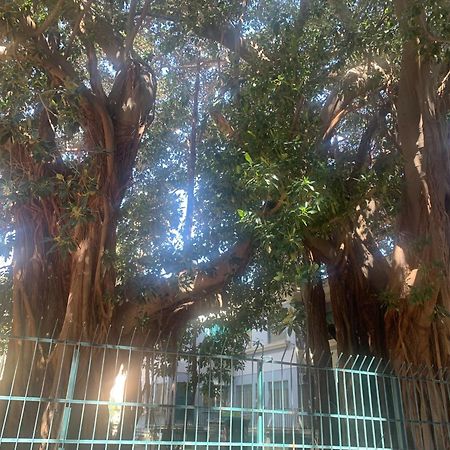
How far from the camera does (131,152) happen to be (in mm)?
6312

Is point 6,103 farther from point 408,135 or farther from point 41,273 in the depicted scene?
point 408,135

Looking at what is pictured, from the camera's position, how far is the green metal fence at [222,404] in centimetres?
431

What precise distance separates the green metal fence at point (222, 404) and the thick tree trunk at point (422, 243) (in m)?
0.25

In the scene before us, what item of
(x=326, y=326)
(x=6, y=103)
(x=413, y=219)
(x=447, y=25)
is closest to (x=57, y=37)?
(x=6, y=103)

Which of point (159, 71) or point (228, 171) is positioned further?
point (159, 71)

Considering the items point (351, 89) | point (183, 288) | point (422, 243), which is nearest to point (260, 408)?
point (183, 288)

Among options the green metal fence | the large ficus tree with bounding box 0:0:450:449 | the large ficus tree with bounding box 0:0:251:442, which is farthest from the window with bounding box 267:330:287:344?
the green metal fence

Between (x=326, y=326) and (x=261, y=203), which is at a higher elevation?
(x=261, y=203)

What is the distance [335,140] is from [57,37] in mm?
4265

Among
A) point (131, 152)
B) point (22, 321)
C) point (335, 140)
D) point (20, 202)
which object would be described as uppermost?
point (335, 140)

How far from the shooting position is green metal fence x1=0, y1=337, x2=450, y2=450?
4.31 meters

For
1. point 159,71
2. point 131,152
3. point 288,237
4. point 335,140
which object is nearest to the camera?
point 288,237

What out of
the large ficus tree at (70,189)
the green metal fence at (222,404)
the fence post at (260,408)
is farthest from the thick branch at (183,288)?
the fence post at (260,408)

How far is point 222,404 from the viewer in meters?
4.25
